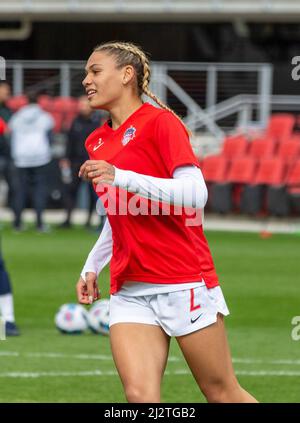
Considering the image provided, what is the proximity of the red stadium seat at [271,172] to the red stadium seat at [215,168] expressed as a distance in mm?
1048

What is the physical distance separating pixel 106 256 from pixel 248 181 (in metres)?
19.3

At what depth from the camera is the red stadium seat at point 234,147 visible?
88.9 feet

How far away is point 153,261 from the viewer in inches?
247

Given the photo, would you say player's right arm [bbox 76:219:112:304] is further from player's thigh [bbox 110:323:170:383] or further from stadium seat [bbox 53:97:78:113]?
stadium seat [bbox 53:97:78:113]

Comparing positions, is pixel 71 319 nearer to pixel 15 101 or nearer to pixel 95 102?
pixel 95 102

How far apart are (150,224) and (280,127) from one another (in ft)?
69.5

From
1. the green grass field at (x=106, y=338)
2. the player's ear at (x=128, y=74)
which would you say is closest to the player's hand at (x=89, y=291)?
the player's ear at (x=128, y=74)

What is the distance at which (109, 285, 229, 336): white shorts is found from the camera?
621cm

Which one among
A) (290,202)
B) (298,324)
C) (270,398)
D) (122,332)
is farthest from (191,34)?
(122,332)

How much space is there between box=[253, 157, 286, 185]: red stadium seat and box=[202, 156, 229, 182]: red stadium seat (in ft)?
3.44

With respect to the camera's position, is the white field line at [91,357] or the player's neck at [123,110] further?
the white field line at [91,357]

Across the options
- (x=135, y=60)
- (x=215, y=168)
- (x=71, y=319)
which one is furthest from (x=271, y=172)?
(x=135, y=60)
